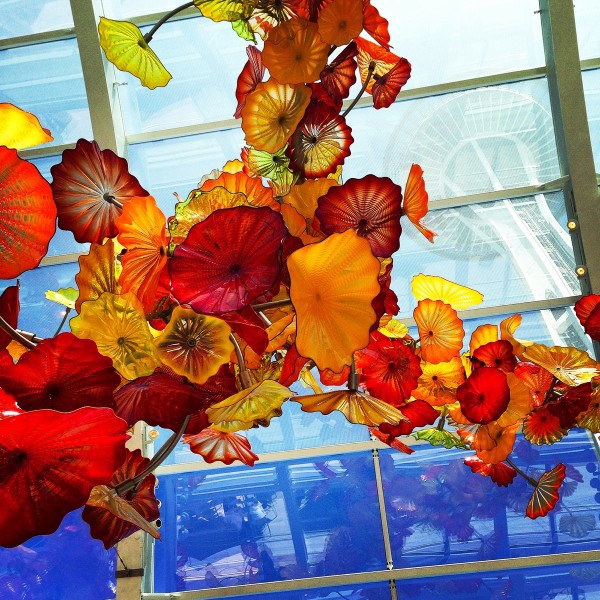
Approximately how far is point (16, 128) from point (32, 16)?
20.8 feet

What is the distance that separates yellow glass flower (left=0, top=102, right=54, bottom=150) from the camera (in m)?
0.89

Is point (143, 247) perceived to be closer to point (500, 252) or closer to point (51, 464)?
point (51, 464)

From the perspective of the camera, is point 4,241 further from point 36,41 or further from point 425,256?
point 36,41

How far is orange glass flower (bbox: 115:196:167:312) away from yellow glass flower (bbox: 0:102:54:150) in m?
0.16

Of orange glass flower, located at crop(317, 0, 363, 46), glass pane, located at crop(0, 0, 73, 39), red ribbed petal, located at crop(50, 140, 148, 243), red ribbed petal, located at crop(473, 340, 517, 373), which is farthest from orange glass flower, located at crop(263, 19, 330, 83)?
glass pane, located at crop(0, 0, 73, 39)

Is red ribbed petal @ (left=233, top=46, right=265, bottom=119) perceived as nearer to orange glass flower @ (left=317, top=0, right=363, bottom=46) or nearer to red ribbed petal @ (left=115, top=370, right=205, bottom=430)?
orange glass flower @ (left=317, top=0, right=363, bottom=46)

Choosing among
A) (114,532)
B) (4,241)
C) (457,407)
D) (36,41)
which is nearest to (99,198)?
(4,241)

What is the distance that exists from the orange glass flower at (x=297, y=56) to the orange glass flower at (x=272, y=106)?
21 mm

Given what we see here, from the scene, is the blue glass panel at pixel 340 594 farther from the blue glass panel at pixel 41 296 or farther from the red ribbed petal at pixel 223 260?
the red ribbed petal at pixel 223 260

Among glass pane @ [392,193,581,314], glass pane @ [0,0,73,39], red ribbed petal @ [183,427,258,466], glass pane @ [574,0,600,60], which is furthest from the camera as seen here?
glass pane @ [0,0,73,39]

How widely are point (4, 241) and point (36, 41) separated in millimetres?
6393

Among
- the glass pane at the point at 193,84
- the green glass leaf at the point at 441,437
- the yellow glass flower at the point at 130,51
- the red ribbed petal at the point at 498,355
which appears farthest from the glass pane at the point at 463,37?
the yellow glass flower at the point at 130,51

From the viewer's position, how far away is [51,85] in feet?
21.7

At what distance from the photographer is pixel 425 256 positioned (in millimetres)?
6316
